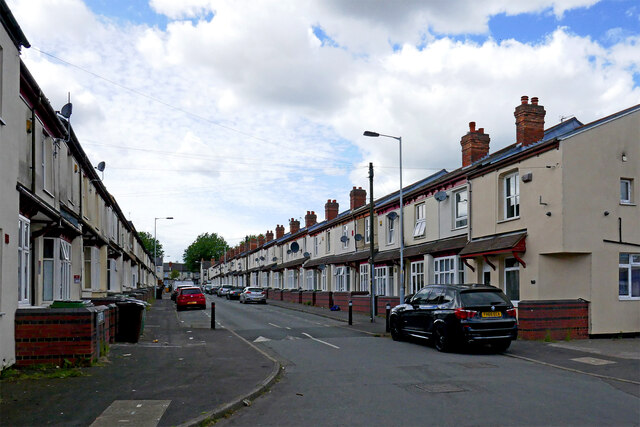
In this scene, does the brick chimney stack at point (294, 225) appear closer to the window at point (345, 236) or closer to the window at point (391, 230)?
the window at point (345, 236)

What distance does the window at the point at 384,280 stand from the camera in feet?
101

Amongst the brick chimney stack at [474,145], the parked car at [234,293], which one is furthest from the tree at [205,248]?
the brick chimney stack at [474,145]

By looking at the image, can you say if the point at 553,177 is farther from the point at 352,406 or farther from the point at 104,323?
the point at 104,323

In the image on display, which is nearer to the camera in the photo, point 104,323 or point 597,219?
point 104,323

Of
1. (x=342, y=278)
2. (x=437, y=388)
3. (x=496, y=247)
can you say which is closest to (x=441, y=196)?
(x=496, y=247)

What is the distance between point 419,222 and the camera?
27.3m

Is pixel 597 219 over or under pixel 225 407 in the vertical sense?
over

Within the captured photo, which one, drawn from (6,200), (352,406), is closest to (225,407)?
(352,406)

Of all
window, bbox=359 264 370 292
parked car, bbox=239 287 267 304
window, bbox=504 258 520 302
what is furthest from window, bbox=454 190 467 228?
parked car, bbox=239 287 267 304

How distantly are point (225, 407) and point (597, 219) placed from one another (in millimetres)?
13967

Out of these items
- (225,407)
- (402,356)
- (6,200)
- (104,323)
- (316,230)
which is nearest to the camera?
(225,407)

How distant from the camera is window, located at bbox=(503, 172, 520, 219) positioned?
19.8 m

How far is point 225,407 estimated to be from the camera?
26.7 ft

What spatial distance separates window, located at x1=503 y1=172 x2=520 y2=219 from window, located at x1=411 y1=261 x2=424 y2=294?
21.9ft
